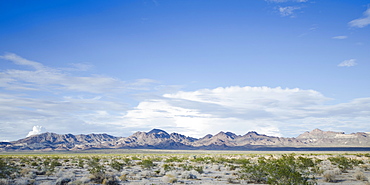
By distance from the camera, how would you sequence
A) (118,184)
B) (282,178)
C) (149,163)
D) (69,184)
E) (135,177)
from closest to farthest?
(282,178) < (69,184) < (118,184) < (135,177) < (149,163)

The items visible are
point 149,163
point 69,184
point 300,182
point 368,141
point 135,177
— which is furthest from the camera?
point 368,141

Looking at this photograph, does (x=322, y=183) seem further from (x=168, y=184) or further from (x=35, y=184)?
(x=35, y=184)

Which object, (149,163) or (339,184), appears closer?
(339,184)

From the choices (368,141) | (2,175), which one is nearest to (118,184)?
(2,175)

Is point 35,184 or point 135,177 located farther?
point 135,177

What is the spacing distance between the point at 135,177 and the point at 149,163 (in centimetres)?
714

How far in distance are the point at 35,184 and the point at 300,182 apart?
16.9 meters

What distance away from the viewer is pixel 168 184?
20.4m

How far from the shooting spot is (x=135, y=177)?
78.3 feet

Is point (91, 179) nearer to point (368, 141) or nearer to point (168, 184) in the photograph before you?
point (168, 184)

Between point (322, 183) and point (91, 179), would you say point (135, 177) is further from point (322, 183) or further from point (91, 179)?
point (322, 183)

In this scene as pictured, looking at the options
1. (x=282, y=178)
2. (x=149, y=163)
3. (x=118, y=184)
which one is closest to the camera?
(x=282, y=178)

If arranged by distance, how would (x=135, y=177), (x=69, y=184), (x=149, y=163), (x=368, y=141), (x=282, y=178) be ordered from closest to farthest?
(x=282, y=178), (x=69, y=184), (x=135, y=177), (x=149, y=163), (x=368, y=141)

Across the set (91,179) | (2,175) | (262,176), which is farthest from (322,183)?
(2,175)
